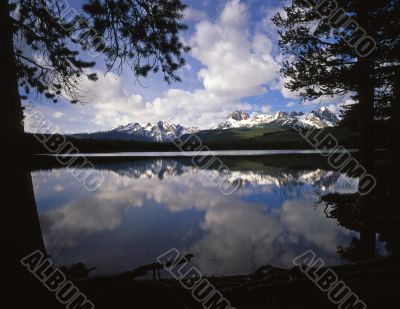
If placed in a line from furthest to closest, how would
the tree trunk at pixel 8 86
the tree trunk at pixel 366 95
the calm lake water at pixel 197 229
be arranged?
the tree trunk at pixel 366 95, the calm lake water at pixel 197 229, the tree trunk at pixel 8 86

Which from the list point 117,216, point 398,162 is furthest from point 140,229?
point 398,162

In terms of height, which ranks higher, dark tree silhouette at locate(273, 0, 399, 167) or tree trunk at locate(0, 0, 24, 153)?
dark tree silhouette at locate(273, 0, 399, 167)

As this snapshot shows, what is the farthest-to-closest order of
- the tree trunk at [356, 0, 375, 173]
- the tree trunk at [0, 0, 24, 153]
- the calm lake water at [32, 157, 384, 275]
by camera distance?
the tree trunk at [356, 0, 375, 173] → the calm lake water at [32, 157, 384, 275] → the tree trunk at [0, 0, 24, 153]

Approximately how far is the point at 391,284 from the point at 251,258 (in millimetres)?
4985

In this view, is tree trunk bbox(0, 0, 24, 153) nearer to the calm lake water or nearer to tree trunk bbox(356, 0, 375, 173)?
the calm lake water

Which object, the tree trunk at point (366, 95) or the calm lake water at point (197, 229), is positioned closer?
the calm lake water at point (197, 229)

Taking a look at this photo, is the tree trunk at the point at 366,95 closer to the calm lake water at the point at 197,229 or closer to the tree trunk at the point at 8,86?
the calm lake water at the point at 197,229

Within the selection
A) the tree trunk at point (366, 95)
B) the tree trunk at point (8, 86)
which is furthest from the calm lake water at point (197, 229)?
the tree trunk at point (366, 95)

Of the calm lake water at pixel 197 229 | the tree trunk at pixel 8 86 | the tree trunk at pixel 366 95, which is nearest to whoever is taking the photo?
the tree trunk at pixel 8 86

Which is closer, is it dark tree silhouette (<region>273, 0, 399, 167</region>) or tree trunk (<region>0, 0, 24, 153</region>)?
tree trunk (<region>0, 0, 24, 153</region>)

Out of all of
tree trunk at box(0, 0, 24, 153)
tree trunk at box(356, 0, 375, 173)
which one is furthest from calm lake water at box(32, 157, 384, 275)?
tree trunk at box(356, 0, 375, 173)

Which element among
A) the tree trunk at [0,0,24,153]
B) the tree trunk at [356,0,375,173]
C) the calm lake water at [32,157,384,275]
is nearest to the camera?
the tree trunk at [0,0,24,153]

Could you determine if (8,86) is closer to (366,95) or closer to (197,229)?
(197,229)

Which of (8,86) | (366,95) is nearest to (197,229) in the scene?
(8,86)
